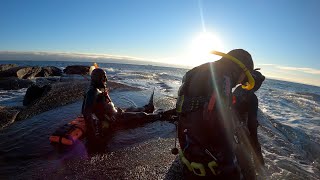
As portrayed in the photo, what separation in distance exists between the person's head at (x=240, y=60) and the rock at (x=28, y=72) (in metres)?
26.0

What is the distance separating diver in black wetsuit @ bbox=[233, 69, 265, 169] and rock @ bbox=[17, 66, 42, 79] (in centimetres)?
2488

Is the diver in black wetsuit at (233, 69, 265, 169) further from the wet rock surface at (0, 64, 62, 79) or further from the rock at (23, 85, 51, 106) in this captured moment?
the wet rock surface at (0, 64, 62, 79)

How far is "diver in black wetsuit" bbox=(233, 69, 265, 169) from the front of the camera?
5215mm

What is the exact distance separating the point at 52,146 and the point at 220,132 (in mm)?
4328

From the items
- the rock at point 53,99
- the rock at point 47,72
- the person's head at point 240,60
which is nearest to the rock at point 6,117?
the rock at point 53,99

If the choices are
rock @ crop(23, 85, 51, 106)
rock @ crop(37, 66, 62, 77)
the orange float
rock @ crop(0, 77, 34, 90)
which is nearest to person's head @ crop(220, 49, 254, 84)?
the orange float

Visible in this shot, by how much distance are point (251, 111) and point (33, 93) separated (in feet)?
37.9

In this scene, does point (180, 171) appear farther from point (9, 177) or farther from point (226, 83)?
point (9, 177)

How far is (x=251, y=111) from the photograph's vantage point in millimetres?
5430

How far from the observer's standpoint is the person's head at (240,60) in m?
3.43

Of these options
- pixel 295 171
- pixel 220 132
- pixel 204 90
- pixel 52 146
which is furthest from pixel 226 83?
pixel 52 146

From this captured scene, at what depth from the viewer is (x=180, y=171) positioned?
4.59 m

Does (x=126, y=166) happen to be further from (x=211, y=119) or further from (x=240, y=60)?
(x=240, y=60)

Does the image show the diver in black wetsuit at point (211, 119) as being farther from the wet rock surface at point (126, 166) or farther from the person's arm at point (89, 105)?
the person's arm at point (89, 105)
